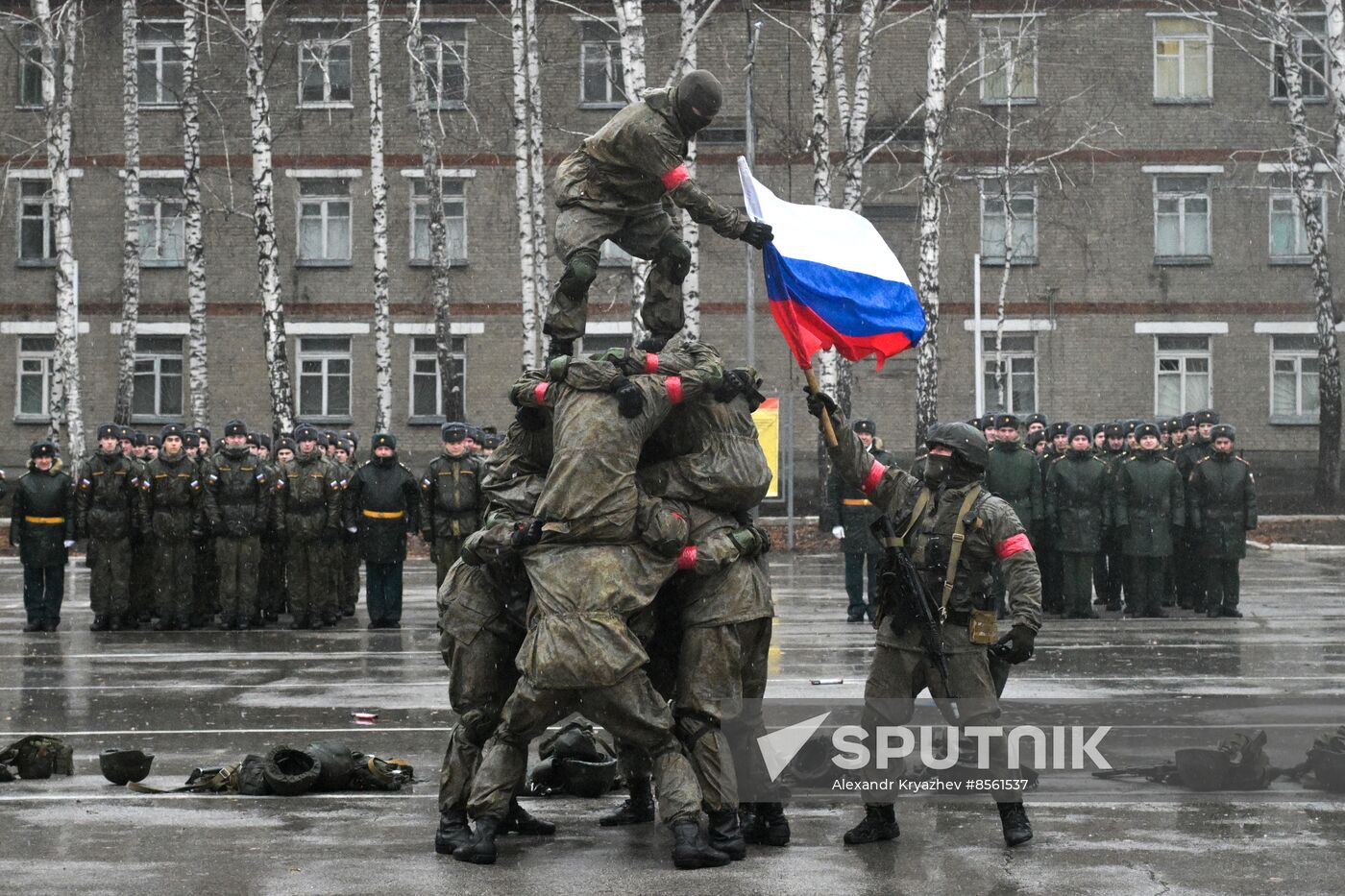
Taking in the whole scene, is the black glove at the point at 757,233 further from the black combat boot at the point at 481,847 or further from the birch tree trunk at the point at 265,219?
the birch tree trunk at the point at 265,219

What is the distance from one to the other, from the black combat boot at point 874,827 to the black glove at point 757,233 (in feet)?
9.06

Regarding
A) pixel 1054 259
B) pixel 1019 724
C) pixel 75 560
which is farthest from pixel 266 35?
pixel 1019 724

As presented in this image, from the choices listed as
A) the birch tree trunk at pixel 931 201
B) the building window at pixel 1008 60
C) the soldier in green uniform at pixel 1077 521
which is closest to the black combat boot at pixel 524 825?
the soldier in green uniform at pixel 1077 521

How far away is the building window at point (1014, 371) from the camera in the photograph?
38406 millimetres

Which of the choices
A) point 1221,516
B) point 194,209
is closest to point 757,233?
point 1221,516

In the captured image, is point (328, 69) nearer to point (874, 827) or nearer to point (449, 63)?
point (449, 63)

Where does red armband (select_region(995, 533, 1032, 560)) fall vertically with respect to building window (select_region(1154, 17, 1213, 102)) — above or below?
below

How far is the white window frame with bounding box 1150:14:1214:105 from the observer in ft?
126

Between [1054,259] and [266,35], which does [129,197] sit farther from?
[1054,259]

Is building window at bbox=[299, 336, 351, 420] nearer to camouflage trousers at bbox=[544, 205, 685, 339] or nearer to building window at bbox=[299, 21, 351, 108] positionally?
building window at bbox=[299, 21, 351, 108]

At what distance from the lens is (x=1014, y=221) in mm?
38562

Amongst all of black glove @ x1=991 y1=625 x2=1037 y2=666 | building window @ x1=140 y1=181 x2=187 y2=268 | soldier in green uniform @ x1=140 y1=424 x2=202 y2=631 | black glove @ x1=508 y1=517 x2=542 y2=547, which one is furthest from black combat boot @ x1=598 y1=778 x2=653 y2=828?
building window @ x1=140 y1=181 x2=187 y2=268

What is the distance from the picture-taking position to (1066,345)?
126 ft

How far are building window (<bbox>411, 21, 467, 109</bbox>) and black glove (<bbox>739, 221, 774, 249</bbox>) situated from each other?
29.6m
